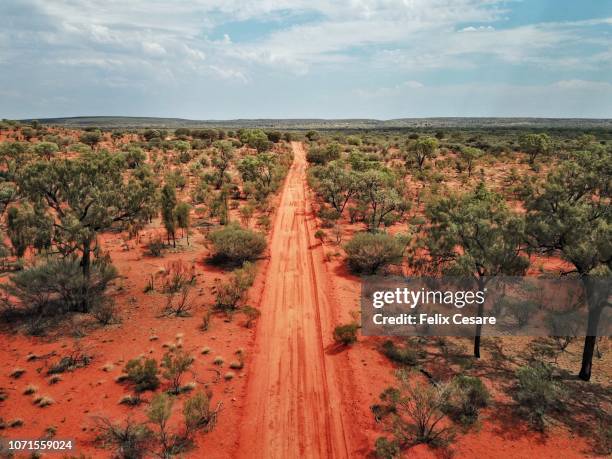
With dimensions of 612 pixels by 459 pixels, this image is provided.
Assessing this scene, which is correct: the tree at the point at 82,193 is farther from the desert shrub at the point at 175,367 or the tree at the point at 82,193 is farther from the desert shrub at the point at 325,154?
the desert shrub at the point at 325,154

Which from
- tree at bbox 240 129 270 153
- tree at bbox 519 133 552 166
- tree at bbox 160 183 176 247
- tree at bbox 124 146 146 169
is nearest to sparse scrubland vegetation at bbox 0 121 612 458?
tree at bbox 160 183 176 247

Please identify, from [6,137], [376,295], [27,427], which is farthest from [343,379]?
[6,137]

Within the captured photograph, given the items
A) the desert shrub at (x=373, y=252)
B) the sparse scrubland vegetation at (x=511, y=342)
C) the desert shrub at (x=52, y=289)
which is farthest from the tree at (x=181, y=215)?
the sparse scrubland vegetation at (x=511, y=342)

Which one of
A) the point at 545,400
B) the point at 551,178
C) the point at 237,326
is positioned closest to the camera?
the point at 545,400

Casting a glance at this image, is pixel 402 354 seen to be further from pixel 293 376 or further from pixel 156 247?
pixel 156 247

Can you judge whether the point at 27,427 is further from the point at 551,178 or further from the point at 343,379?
the point at 551,178

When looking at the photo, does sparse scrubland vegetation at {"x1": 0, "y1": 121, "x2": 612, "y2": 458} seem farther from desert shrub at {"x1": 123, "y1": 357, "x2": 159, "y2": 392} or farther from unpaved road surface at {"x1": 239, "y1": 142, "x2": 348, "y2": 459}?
unpaved road surface at {"x1": 239, "y1": 142, "x2": 348, "y2": 459}

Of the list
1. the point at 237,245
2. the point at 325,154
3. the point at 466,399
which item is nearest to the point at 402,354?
the point at 466,399
